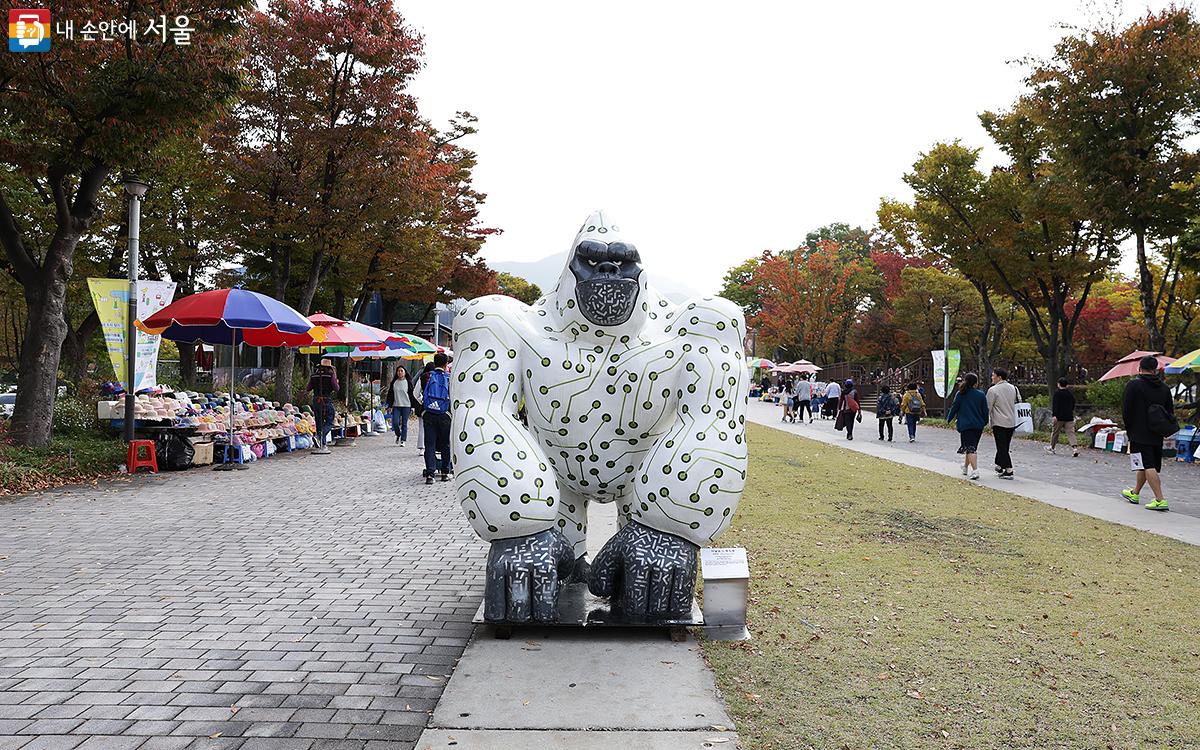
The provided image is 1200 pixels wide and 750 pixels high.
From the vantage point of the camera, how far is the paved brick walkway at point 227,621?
9.61ft

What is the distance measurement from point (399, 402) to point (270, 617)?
37.1ft

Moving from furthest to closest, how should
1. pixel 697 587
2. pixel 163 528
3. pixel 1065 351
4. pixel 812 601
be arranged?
pixel 1065 351
pixel 163 528
pixel 697 587
pixel 812 601

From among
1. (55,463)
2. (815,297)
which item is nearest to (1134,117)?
(55,463)

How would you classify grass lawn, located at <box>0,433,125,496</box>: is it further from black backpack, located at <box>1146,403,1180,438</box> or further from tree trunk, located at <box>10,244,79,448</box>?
black backpack, located at <box>1146,403,1180,438</box>

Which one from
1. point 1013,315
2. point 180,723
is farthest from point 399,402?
point 1013,315

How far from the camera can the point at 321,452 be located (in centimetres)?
1372

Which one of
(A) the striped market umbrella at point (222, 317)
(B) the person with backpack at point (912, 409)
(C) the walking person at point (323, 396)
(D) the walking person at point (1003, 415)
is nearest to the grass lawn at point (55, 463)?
(A) the striped market umbrella at point (222, 317)

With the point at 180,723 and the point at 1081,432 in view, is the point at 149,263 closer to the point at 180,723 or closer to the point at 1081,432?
the point at 180,723

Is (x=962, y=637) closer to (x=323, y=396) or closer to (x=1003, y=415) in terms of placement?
(x=1003, y=415)

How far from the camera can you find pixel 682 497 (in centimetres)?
361

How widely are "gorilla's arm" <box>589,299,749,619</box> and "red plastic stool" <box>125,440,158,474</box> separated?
8.82 meters

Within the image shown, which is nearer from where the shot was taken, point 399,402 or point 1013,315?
point 399,402

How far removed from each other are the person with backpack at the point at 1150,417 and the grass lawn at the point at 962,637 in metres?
1.30

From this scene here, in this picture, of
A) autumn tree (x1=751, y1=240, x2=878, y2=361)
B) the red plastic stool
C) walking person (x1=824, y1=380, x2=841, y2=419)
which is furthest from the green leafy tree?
the red plastic stool
